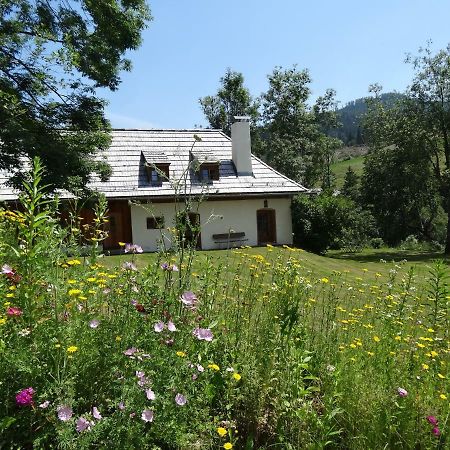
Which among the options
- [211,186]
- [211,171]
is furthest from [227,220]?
[211,171]

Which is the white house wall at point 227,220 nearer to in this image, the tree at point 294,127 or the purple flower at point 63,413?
the tree at point 294,127

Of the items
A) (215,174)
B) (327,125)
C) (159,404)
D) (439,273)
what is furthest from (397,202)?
(159,404)

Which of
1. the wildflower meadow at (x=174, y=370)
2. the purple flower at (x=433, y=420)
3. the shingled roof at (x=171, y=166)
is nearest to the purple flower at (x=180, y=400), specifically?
the wildflower meadow at (x=174, y=370)

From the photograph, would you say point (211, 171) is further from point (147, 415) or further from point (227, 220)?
point (147, 415)

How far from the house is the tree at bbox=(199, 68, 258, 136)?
17344mm

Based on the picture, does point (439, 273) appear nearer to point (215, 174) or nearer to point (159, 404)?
point (159, 404)

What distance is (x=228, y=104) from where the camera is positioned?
43.6m

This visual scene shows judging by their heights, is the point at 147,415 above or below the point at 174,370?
below

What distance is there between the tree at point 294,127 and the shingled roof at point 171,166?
44.1ft

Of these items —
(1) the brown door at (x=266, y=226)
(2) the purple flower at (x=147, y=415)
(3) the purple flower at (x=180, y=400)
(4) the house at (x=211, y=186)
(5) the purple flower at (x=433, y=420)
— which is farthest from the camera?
(1) the brown door at (x=266, y=226)

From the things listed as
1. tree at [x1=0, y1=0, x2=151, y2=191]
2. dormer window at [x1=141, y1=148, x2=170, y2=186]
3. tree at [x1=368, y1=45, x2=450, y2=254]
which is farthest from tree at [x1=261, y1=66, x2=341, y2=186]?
tree at [x1=0, y1=0, x2=151, y2=191]

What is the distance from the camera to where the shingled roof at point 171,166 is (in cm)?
2228

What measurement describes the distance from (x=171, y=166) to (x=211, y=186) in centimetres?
316

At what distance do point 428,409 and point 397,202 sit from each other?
1436 inches
